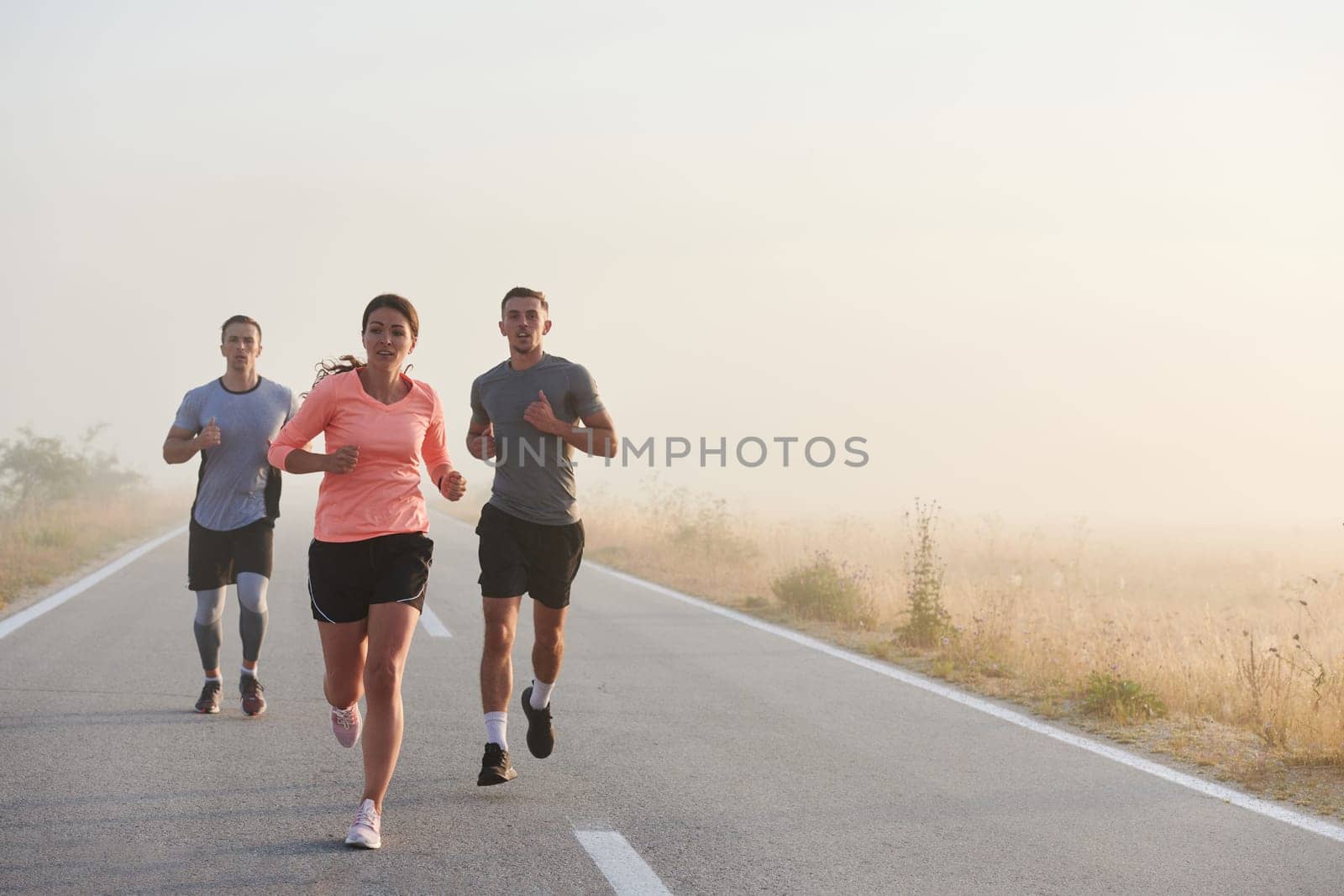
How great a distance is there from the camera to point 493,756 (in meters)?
5.47

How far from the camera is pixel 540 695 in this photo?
5.94 m

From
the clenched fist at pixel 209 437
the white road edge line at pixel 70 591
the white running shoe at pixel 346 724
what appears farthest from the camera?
the white road edge line at pixel 70 591

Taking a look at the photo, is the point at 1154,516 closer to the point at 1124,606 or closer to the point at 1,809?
the point at 1124,606

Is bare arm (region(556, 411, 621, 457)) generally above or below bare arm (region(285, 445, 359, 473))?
above

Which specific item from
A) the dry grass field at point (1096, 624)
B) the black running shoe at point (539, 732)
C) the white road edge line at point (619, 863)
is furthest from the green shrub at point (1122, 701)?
the white road edge line at point (619, 863)

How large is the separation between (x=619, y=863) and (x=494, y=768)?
1.23 metres

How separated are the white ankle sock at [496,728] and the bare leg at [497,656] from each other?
25 millimetres

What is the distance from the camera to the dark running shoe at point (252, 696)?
22.7 feet

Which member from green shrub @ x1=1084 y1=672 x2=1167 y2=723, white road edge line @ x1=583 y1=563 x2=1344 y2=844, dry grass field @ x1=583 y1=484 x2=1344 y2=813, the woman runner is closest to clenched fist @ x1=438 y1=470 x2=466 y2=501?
the woman runner

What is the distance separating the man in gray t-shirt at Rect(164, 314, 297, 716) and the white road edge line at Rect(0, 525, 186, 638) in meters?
3.68

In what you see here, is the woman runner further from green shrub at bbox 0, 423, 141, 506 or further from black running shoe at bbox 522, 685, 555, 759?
green shrub at bbox 0, 423, 141, 506

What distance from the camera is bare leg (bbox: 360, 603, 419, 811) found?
4641 millimetres

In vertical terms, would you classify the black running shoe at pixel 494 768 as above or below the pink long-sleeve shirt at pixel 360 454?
below

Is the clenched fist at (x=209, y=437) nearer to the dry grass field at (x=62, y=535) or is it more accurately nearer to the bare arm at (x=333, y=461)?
the bare arm at (x=333, y=461)
